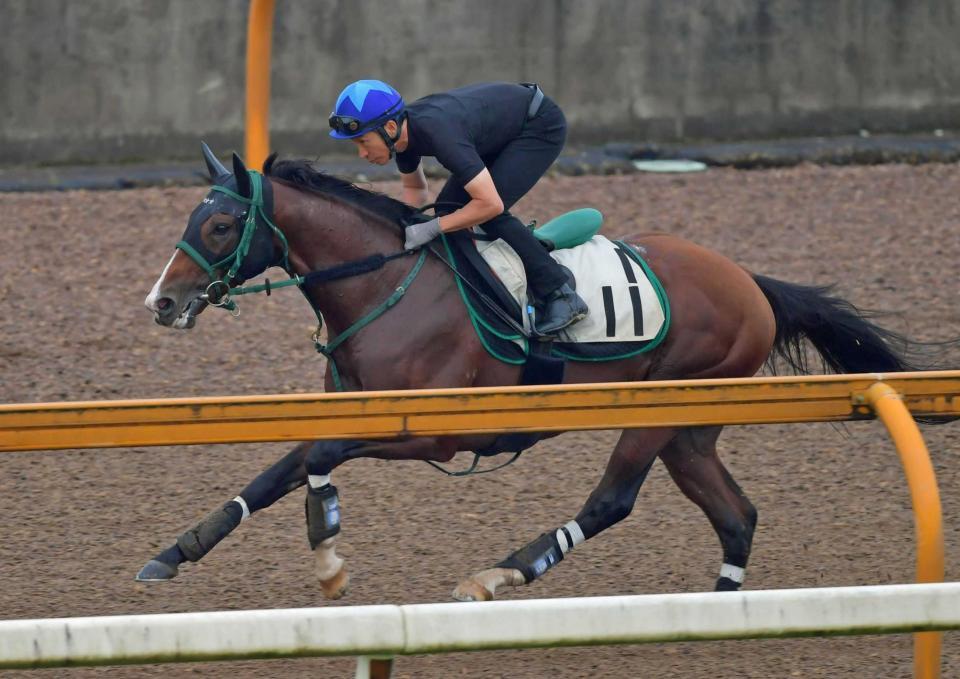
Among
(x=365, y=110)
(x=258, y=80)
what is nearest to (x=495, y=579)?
(x=365, y=110)

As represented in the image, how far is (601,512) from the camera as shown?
18.5 ft

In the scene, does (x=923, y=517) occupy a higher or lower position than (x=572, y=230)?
lower

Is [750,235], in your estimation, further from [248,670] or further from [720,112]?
[248,670]

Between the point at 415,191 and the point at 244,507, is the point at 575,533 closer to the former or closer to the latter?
the point at 244,507

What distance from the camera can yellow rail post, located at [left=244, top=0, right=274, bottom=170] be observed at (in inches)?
363

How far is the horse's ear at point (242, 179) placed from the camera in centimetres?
530

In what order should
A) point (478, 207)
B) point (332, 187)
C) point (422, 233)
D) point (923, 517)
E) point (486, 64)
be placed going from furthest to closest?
point (486, 64)
point (332, 187)
point (422, 233)
point (478, 207)
point (923, 517)

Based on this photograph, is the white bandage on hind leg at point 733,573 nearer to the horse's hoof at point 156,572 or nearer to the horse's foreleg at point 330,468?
the horse's foreleg at point 330,468

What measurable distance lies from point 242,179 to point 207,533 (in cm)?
120

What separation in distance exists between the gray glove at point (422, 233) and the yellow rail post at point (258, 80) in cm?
393

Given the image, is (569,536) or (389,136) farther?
(569,536)

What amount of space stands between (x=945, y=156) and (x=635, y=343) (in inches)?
240

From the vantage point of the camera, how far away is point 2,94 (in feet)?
35.9

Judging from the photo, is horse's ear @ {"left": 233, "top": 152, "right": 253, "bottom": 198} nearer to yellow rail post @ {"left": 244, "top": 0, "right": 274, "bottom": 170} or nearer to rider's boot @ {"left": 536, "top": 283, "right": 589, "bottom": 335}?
rider's boot @ {"left": 536, "top": 283, "right": 589, "bottom": 335}
